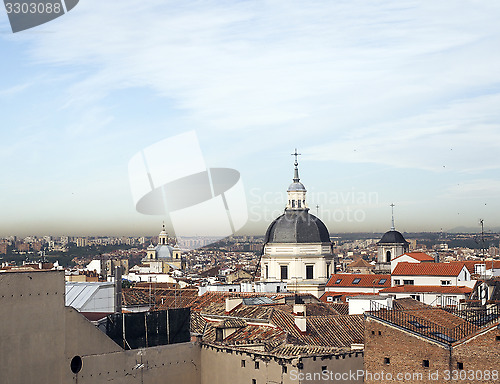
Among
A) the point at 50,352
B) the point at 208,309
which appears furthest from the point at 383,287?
the point at 50,352

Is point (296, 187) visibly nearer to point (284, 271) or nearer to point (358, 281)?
point (284, 271)

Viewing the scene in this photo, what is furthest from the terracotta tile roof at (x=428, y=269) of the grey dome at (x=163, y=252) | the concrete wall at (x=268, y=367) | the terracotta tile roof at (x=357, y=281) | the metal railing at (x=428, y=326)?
the grey dome at (x=163, y=252)

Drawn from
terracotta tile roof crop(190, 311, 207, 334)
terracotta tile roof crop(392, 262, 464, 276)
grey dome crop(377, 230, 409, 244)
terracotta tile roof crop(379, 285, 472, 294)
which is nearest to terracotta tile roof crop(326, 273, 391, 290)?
terracotta tile roof crop(392, 262, 464, 276)

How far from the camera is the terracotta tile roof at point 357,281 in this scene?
67.3 meters

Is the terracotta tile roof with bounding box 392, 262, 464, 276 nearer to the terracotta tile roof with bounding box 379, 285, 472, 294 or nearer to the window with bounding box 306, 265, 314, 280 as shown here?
the terracotta tile roof with bounding box 379, 285, 472, 294

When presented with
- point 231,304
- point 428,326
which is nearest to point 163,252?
point 231,304

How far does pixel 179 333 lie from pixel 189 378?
147 cm

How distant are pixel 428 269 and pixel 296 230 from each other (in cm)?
1260

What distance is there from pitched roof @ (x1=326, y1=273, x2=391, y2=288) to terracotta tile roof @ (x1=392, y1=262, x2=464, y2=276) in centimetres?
171

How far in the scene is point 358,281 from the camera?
6862cm

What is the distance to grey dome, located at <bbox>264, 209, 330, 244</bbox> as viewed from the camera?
71875mm

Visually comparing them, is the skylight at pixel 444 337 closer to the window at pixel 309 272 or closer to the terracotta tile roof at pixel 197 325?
the terracotta tile roof at pixel 197 325

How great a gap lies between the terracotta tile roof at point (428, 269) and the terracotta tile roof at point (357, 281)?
1.71 metres

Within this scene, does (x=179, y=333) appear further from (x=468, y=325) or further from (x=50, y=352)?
(x=468, y=325)
